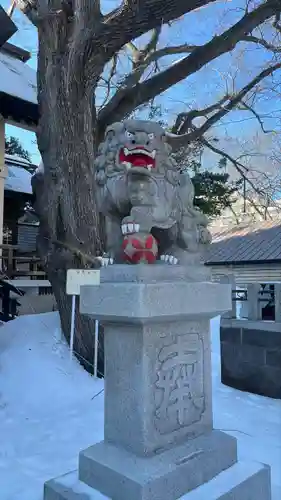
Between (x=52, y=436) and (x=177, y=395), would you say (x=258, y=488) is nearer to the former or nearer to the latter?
(x=177, y=395)

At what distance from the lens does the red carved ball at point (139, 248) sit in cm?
229

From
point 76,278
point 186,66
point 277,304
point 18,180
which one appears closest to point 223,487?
point 76,278

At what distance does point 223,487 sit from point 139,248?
56.3 inches

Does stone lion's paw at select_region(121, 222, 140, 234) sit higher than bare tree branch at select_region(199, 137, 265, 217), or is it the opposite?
bare tree branch at select_region(199, 137, 265, 217)

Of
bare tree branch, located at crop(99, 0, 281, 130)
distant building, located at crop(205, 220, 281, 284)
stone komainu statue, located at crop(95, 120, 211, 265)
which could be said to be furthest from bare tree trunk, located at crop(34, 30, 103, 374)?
distant building, located at crop(205, 220, 281, 284)

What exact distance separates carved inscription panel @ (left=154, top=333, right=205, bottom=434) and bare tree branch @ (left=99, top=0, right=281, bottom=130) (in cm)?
507

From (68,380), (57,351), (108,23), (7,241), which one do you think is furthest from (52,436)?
(7,241)

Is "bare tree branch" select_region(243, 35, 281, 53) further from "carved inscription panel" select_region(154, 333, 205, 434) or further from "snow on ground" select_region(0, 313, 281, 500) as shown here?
"carved inscription panel" select_region(154, 333, 205, 434)

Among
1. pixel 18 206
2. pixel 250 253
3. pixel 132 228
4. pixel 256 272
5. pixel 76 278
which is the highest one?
pixel 18 206

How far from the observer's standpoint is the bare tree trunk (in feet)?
18.5

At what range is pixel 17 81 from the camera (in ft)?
26.9

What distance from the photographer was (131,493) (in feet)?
6.55

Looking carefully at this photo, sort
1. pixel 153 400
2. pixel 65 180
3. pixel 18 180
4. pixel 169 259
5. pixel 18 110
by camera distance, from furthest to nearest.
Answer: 1. pixel 18 180
2. pixel 18 110
3. pixel 65 180
4. pixel 169 259
5. pixel 153 400

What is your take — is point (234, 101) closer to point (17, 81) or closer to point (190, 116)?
point (190, 116)
